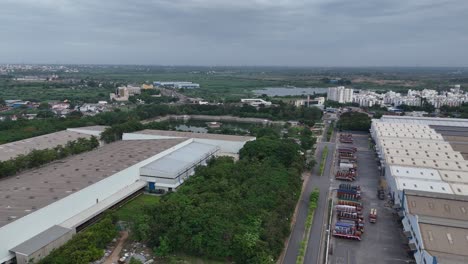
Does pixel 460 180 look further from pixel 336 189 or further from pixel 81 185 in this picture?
pixel 81 185

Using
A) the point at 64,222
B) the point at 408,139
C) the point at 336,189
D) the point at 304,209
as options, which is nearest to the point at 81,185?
the point at 64,222

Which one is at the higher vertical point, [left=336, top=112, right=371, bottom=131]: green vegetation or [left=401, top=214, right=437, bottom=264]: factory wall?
[left=336, top=112, right=371, bottom=131]: green vegetation

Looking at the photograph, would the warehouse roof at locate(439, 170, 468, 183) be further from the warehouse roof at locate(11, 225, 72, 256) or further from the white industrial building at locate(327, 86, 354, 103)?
the white industrial building at locate(327, 86, 354, 103)

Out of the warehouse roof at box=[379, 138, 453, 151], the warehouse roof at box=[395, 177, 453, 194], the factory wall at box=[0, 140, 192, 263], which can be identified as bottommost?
the factory wall at box=[0, 140, 192, 263]

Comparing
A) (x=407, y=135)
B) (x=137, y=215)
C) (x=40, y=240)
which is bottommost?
(x=40, y=240)

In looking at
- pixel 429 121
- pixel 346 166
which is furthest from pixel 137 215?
pixel 429 121

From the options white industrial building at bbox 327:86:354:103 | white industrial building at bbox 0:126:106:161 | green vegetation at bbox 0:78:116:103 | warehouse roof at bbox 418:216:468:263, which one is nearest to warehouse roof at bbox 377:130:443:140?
warehouse roof at bbox 418:216:468:263

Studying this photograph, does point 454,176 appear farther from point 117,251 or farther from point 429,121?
point 429,121
